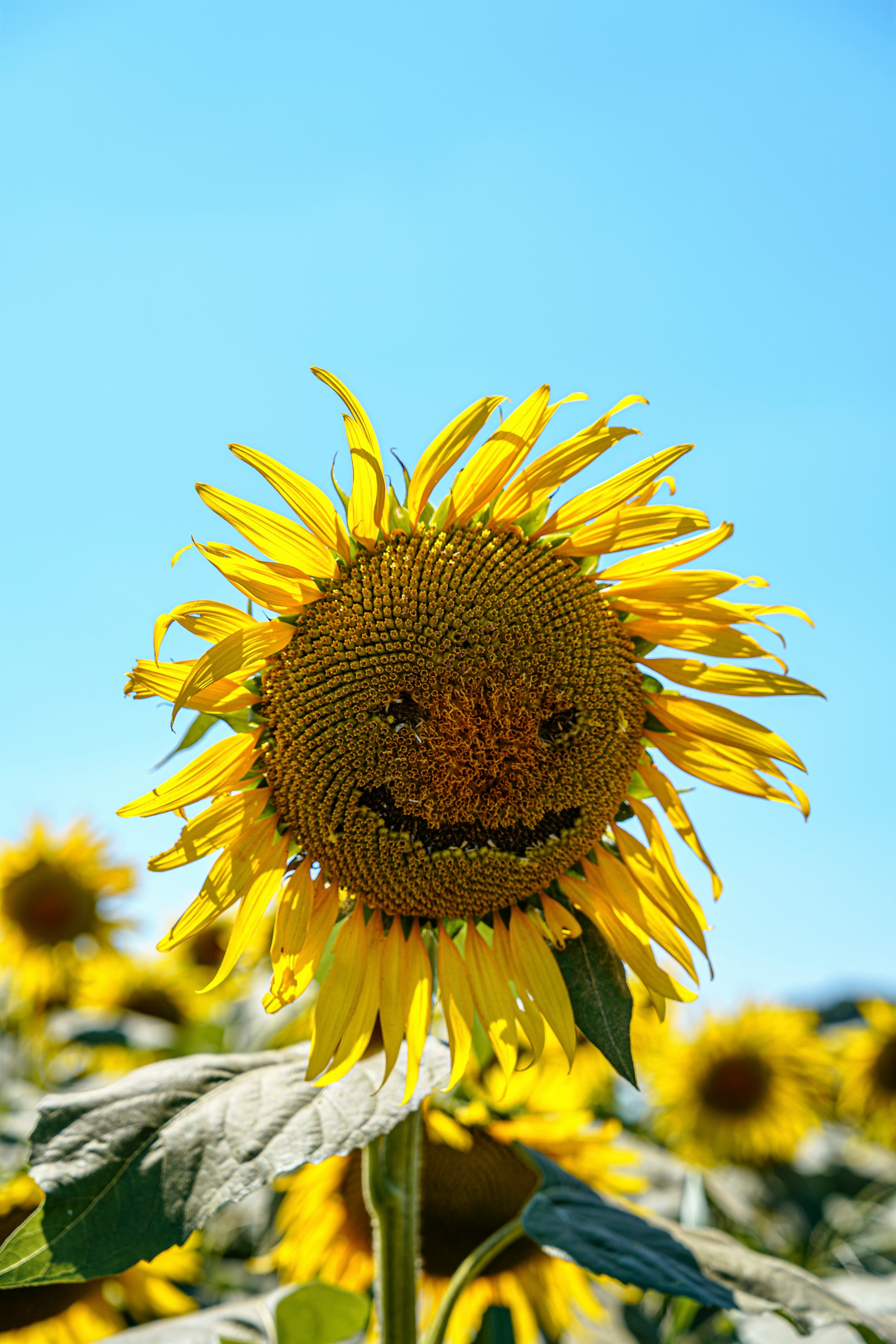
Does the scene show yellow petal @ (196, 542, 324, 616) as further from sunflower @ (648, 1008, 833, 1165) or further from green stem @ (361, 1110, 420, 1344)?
sunflower @ (648, 1008, 833, 1165)

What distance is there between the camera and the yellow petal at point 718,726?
2105 millimetres

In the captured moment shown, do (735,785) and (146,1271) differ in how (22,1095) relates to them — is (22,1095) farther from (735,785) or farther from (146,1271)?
(735,785)

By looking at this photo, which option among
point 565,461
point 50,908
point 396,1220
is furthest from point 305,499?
point 50,908

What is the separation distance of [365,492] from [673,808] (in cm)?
93

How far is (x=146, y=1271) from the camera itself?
3.65m

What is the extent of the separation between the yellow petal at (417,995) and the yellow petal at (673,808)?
0.55 meters

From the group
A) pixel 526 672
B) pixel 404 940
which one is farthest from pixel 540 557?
pixel 404 940

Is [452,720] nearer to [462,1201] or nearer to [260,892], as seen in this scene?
[260,892]

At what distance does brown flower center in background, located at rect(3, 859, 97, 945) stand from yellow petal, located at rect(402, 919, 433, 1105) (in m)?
5.01

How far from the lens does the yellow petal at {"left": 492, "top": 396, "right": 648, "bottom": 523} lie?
1893 mm

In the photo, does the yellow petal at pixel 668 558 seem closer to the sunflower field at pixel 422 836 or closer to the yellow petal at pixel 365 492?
the sunflower field at pixel 422 836

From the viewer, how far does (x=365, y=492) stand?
73.2 inches

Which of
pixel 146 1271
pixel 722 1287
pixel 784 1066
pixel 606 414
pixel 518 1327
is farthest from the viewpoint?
pixel 784 1066

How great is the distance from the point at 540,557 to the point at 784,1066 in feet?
18.3
